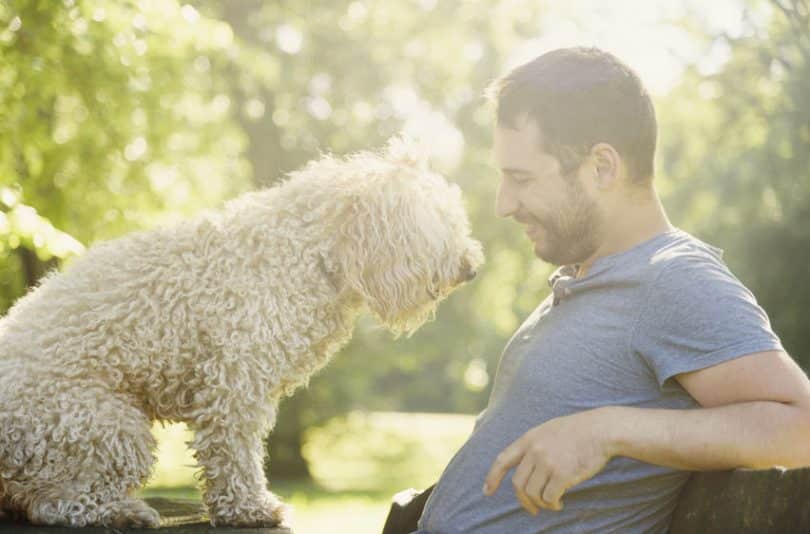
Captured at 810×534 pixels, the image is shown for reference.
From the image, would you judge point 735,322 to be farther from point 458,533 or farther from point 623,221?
point 458,533

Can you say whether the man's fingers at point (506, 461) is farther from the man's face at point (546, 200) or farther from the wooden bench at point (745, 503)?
the man's face at point (546, 200)

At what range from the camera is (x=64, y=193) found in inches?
286

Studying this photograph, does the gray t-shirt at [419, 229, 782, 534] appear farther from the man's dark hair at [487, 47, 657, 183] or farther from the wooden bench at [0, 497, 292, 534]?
the wooden bench at [0, 497, 292, 534]

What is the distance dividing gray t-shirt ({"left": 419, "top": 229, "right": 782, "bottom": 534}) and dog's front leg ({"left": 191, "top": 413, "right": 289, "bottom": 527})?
2.61ft

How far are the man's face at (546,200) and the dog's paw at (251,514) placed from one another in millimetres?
1280

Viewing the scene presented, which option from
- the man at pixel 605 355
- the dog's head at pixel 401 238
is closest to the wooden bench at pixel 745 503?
the man at pixel 605 355

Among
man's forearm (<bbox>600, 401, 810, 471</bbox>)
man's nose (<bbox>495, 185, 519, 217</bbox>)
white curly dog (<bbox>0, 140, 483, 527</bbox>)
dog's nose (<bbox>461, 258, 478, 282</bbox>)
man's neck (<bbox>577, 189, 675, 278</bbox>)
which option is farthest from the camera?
dog's nose (<bbox>461, 258, 478, 282</bbox>)

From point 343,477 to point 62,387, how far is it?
18.5 metres

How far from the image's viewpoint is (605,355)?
7.59ft

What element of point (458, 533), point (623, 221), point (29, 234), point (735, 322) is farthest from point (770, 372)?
point (29, 234)

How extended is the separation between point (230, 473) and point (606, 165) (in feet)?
5.17

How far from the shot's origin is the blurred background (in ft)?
26.1

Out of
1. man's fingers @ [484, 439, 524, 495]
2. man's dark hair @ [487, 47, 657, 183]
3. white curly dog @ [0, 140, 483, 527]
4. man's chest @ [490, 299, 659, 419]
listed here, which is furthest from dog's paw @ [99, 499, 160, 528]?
man's dark hair @ [487, 47, 657, 183]

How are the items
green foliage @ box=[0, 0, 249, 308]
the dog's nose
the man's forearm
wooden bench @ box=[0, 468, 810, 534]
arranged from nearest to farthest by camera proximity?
1. wooden bench @ box=[0, 468, 810, 534]
2. the man's forearm
3. the dog's nose
4. green foliage @ box=[0, 0, 249, 308]
